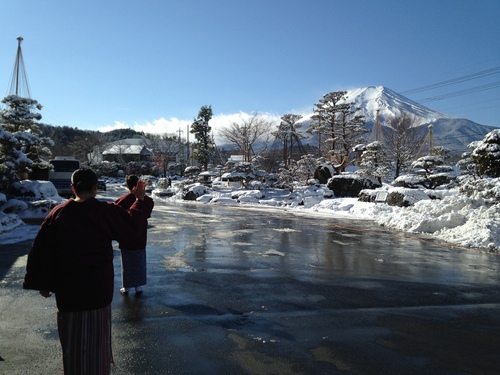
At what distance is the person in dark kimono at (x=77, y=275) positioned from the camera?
8.30 ft

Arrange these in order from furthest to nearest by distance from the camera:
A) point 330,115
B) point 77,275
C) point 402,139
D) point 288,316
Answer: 1. point 402,139
2. point 330,115
3. point 288,316
4. point 77,275

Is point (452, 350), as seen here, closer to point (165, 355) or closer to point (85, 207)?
point (165, 355)

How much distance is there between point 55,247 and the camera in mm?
2547

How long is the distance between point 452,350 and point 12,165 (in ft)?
50.6

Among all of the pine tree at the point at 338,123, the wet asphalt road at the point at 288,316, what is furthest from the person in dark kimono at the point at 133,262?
the pine tree at the point at 338,123

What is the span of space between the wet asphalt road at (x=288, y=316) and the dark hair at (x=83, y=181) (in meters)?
1.68

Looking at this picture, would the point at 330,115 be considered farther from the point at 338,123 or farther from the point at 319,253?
the point at 319,253

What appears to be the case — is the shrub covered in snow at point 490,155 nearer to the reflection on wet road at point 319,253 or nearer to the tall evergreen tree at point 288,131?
the reflection on wet road at point 319,253

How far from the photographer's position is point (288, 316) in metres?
4.63

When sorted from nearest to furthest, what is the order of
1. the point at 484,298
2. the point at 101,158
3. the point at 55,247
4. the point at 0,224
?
1. the point at 55,247
2. the point at 484,298
3. the point at 0,224
4. the point at 101,158

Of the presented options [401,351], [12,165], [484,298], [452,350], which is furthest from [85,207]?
[12,165]

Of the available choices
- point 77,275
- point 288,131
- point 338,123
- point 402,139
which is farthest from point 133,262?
point 402,139

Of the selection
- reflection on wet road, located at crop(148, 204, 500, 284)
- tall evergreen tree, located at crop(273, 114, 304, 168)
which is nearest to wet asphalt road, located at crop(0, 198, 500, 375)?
reflection on wet road, located at crop(148, 204, 500, 284)

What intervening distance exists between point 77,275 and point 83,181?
2.08 feet
